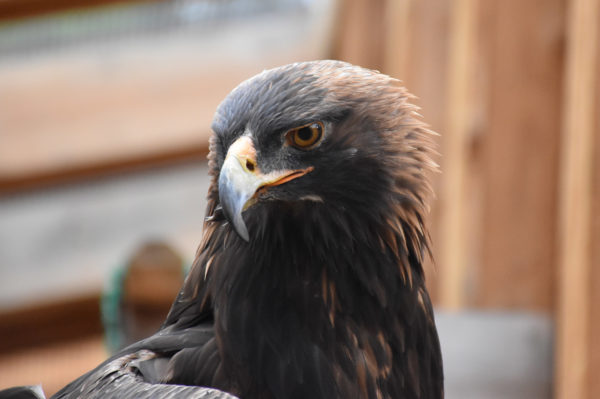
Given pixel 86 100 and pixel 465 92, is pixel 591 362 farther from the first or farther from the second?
pixel 86 100

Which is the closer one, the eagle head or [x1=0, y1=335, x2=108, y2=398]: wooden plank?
the eagle head

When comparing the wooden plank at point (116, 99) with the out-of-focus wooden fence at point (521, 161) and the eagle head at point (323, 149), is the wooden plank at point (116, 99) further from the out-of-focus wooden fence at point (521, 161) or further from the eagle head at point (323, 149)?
the eagle head at point (323, 149)

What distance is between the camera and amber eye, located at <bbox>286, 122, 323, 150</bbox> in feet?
5.97

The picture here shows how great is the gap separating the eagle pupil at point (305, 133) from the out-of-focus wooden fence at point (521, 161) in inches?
32.6

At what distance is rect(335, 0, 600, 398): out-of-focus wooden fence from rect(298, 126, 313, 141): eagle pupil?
827 mm

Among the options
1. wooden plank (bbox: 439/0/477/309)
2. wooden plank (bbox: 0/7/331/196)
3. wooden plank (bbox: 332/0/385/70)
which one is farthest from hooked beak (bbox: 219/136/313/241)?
wooden plank (bbox: 332/0/385/70)

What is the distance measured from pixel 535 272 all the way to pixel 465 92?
0.92m

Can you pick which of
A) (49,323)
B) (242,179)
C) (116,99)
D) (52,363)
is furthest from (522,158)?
(52,363)

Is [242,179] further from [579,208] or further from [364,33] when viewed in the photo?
[364,33]

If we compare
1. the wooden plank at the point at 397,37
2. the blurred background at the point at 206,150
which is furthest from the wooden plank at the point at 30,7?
the wooden plank at the point at 397,37

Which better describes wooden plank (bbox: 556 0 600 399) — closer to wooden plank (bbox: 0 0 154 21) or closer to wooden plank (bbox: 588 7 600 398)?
wooden plank (bbox: 588 7 600 398)

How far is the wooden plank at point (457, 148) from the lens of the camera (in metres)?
3.73

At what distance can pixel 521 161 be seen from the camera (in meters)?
3.22

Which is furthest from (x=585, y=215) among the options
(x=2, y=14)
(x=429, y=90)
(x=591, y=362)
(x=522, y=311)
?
(x=2, y=14)
